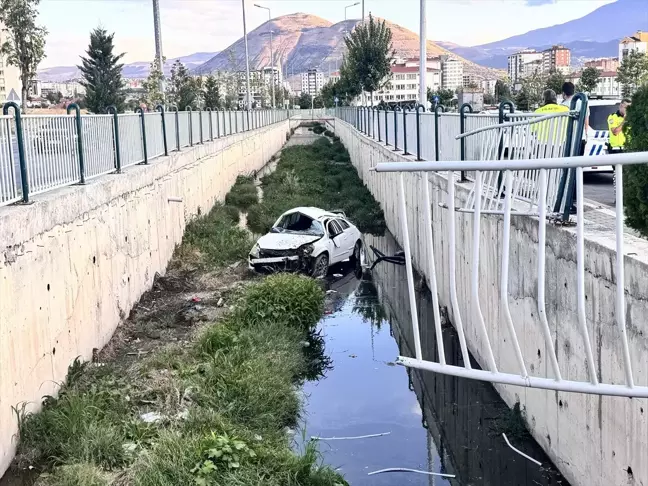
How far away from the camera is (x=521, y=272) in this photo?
7.43 metres

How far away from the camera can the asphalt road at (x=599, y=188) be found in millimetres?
12281

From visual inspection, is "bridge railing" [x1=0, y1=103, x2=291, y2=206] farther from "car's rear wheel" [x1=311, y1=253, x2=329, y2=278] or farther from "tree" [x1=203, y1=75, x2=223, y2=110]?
"tree" [x1=203, y1=75, x2=223, y2=110]

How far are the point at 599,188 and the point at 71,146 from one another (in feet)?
31.6

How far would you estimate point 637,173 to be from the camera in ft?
17.6

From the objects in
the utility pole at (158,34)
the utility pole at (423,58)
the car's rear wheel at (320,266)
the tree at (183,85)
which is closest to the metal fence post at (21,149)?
the car's rear wheel at (320,266)

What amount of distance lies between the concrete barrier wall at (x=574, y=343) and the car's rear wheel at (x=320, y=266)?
5.56 meters

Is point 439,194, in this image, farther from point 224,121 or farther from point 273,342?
point 224,121

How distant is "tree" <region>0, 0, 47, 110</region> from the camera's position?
160ft

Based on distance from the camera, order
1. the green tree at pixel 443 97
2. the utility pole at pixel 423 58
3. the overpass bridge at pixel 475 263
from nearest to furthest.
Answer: the overpass bridge at pixel 475 263
the utility pole at pixel 423 58
the green tree at pixel 443 97

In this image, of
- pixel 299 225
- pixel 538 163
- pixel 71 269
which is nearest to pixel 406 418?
pixel 71 269

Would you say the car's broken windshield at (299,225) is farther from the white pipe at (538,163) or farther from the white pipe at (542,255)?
the white pipe at (542,255)

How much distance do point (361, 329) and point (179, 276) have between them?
4.25m

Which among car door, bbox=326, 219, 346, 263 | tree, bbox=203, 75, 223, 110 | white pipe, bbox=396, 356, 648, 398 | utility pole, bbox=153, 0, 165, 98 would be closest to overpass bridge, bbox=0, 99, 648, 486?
white pipe, bbox=396, 356, 648, 398

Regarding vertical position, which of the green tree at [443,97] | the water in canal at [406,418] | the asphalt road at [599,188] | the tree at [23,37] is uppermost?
the tree at [23,37]
